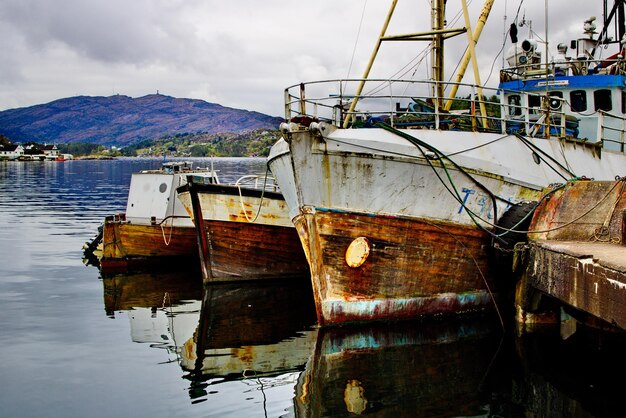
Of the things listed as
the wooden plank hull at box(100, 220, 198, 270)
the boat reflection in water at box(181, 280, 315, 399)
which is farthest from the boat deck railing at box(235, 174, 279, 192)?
the boat reflection in water at box(181, 280, 315, 399)

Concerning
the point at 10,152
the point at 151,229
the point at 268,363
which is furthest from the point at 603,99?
the point at 10,152

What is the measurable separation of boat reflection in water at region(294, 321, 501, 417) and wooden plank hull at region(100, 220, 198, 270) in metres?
8.26

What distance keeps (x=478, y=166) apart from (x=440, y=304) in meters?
2.66

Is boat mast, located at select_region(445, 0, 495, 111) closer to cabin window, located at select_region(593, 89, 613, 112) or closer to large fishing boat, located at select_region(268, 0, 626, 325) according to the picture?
large fishing boat, located at select_region(268, 0, 626, 325)

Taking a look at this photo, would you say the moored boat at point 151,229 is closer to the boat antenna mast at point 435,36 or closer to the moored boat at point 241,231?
the moored boat at point 241,231

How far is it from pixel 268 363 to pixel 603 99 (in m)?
11.3

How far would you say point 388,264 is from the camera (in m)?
11.2

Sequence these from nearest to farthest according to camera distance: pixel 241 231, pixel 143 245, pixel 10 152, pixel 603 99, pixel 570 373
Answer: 1. pixel 570 373
2. pixel 241 231
3. pixel 603 99
4. pixel 143 245
5. pixel 10 152

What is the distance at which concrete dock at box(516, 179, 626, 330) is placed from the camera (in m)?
7.38

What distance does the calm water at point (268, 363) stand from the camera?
8094mm

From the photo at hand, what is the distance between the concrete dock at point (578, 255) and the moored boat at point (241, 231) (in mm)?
6697

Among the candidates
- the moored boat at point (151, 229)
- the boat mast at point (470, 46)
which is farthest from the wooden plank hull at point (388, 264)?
the moored boat at point (151, 229)

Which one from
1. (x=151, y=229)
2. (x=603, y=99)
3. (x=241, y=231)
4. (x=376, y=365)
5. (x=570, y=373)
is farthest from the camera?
(x=151, y=229)

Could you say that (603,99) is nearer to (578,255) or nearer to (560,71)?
(560,71)
